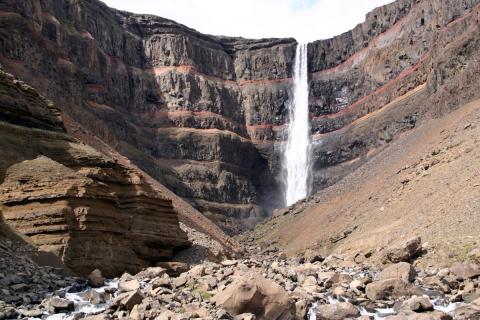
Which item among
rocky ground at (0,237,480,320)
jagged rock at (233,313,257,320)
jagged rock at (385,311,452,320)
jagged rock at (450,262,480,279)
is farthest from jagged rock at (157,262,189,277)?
jagged rock at (450,262,480,279)

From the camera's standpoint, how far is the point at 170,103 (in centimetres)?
7550

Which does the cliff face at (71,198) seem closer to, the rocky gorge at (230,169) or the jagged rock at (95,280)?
the rocky gorge at (230,169)

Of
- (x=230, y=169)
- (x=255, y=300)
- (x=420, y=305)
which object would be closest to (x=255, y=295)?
(x=255, y=300)

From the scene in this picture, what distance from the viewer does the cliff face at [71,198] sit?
17.7 meters

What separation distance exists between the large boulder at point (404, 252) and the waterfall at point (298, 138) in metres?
47.7

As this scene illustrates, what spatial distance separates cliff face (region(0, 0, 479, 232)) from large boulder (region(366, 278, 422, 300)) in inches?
1357

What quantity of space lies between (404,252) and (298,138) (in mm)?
57069

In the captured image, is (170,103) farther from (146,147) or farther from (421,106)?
(421,106)

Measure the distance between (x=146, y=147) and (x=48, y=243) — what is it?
2049 inches

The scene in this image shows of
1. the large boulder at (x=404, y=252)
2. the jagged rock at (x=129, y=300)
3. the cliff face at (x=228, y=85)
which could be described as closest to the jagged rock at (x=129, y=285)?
the jagged rock at (x=129, y=300)

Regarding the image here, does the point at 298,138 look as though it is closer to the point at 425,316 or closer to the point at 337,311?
the point at 337,311

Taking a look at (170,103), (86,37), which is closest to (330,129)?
(170,103)

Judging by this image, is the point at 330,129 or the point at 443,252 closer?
the point at 443,252

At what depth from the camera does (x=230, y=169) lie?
7194cm
